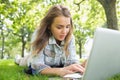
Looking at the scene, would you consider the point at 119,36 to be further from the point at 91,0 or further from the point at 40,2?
the point at 91,0

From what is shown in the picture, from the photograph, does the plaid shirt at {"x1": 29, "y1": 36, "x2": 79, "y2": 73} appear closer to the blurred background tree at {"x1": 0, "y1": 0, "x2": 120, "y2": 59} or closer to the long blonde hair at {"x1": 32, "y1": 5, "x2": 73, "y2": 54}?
the long blonde hair at {"x1": 32, "y1": 5, "x2": 73, "y2": 54}

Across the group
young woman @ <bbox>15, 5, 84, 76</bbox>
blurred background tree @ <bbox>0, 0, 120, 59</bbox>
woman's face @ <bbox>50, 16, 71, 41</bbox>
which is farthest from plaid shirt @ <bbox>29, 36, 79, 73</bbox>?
blurred background tree @ <bbox>0, 0, 120, 59</bbox>

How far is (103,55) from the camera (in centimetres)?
271

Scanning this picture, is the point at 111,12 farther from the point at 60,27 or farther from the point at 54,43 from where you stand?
the point at 60,27

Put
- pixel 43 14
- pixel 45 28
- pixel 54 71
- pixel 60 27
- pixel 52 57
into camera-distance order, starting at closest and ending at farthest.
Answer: pixel 54 71 → pixel 60 27 → pixel 45 28 → pixel 52 57 → pixel 43 14

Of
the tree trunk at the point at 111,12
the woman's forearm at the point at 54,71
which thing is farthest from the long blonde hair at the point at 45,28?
the tree trunk at the point at 111,12

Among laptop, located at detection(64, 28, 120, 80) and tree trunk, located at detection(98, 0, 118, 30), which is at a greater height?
tree trunk, located at detection(98, 0, 118, 30)

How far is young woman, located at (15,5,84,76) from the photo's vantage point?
151 inches

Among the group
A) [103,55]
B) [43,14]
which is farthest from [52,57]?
[43,14]

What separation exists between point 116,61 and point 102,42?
0.36 metres

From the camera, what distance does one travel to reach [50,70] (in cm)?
375

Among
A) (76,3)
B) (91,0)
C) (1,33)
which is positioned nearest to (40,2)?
(76,3)

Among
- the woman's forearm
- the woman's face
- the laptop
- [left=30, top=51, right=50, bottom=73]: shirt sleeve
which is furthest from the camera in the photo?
[left=30, top=51, right=50, bottom=73]: shirt sleeve

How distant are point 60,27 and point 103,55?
1.23 metres
